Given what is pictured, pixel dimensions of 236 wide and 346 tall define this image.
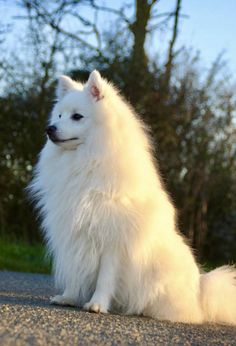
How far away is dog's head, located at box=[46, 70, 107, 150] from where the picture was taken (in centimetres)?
526

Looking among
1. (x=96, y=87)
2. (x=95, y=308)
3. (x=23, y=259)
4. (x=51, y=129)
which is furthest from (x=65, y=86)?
(x=23, y=259)

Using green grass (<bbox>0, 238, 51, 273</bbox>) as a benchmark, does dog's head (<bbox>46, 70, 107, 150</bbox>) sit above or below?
above

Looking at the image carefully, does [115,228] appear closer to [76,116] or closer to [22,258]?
[76,116]

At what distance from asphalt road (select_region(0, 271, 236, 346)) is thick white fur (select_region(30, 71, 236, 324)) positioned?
236 mm

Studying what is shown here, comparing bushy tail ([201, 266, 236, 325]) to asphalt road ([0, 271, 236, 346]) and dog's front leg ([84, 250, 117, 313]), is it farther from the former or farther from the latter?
dog's front leg ([84, 250, 117, 313])

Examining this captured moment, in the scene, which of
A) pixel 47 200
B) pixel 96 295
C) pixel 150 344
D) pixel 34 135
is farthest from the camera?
pixel 34 135

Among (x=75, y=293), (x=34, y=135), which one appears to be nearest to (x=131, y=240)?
(x=75, y=293)

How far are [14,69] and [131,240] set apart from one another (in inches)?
334

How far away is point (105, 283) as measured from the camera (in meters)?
4.97

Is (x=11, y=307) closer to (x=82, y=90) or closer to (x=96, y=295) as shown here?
(x=96, y=295)

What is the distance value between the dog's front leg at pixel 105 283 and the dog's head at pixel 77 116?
3.56ft

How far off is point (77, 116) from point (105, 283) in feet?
5.05

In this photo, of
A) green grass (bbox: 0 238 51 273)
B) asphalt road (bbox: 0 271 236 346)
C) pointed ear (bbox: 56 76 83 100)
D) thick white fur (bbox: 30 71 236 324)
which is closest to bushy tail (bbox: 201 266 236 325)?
thick white fur (bbox: 30 71 236 324)

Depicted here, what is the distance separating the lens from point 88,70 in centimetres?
1308
